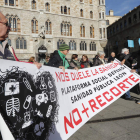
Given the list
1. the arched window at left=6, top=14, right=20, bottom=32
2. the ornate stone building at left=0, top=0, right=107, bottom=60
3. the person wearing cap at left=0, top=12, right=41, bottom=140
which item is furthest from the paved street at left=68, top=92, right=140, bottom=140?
the arched window at left=6, top=14, right=20, bottom=32

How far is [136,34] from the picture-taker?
2416 centimetres

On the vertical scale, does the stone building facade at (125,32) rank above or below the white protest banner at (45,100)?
above

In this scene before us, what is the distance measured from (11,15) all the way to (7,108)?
69.6ft

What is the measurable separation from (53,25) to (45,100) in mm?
21234

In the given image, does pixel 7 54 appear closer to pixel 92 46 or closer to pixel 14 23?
pixel 14 23

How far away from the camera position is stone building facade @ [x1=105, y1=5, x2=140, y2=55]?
23830 millimetres

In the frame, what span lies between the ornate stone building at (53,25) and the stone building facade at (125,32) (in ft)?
17.6

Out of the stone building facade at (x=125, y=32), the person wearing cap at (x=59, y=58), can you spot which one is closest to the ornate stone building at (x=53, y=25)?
the stone building facade at (x=125, y=32)

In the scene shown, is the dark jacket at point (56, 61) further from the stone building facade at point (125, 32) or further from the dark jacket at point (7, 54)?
the stone building facade at point (125, 32)

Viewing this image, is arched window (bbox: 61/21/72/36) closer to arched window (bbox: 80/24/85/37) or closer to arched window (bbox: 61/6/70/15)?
A: arched window (bbox: 61/6/70/15)

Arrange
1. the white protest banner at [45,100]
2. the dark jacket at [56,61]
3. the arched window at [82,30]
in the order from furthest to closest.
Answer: the arched window at [82,30], the dark jacket at [56,61], the white protest banner at [45,100]

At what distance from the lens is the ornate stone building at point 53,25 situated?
1986 centimetres

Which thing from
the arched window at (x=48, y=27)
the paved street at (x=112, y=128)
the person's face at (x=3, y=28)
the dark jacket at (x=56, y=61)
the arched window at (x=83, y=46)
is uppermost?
the arched window at (x=48, y=27)

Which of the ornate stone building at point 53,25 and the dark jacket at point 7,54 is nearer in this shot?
the dark jacket at point 7,54
